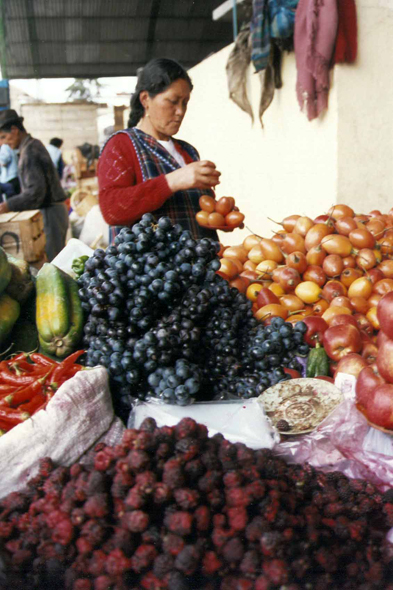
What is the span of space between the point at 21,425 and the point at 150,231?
650 millimetres

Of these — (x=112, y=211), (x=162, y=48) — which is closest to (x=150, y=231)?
(x=112, y=211)

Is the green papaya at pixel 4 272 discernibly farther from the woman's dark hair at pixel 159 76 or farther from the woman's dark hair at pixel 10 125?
the woman's dark hair at pixel 10 125

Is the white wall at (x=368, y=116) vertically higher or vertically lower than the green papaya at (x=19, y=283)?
higher

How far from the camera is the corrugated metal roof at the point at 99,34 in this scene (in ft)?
14.8

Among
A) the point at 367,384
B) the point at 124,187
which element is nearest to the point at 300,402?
the point at 367,384

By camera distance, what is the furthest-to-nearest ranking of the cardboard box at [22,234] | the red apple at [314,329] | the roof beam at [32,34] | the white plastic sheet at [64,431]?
1. the cardboard box at [22,234]
2. the roof beam at [32,34]
3. the red apple at [314,329]
4. the white plastic sheet at [64,431]

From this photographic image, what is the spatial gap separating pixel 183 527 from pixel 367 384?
0.62 meters

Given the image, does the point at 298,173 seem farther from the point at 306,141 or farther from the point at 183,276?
the point at 183,276

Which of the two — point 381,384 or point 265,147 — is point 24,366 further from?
point 265,147

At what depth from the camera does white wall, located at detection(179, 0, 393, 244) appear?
3781 millimetres

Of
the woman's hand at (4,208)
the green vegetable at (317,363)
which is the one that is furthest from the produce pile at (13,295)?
the woman's hand at (4,208)

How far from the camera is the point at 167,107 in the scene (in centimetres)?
266

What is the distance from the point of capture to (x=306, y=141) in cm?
431

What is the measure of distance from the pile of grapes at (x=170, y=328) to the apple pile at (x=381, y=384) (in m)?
0.26
